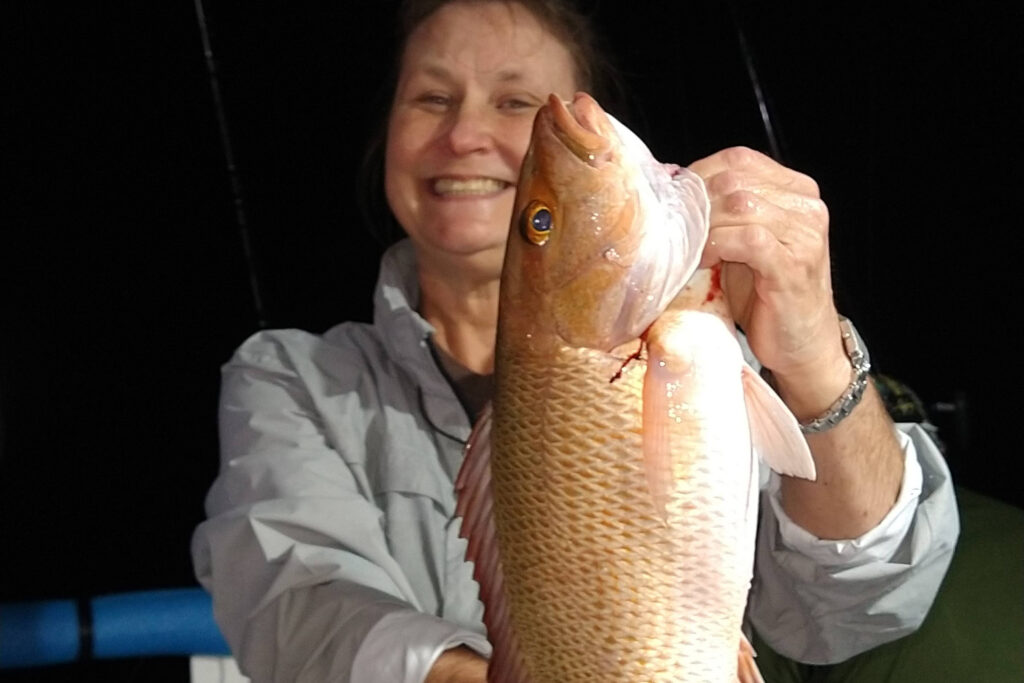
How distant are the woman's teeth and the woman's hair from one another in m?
0.30

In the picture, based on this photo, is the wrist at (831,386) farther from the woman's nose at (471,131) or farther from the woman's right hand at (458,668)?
the woman's nose at (471,131)

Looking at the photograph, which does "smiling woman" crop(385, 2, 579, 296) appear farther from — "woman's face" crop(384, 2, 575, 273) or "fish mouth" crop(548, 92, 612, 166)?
"fish mouth" crop(548, 92, 612, 166)

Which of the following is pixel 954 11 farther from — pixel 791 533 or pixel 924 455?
pixel 791 533

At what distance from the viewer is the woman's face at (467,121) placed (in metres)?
1.60

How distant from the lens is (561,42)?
1.76 metres

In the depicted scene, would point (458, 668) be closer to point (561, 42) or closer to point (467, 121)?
point (467, 121)

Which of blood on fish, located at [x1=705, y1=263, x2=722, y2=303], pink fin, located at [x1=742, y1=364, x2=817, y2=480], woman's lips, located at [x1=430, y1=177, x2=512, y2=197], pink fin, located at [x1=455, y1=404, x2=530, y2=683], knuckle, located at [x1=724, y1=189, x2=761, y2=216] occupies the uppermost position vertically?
woman's lips, located at [x1=430, y1=177, x2=512, y2=197]

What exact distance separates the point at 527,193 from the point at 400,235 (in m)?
1.53

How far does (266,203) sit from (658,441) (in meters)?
2.56

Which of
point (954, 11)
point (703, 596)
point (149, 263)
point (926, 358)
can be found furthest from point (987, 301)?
point (149, 263)

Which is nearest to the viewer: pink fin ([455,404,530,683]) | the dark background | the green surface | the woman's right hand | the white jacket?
pink fin ([455,404,530,683])

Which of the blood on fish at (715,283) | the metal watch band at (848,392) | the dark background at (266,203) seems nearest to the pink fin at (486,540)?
the blood on fish at (715,283)

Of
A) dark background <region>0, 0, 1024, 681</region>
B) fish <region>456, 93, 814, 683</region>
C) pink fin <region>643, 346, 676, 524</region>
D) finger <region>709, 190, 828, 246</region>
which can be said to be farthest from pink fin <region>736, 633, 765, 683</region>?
dark background <region>0, 0, 1024, 681</region>

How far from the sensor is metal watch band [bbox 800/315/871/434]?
1088 mm
